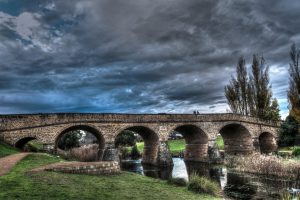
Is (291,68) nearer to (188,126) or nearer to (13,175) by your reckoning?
(188,126)

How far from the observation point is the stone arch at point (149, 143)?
36781mm

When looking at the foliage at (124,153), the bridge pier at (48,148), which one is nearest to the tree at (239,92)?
the foliage at (124,153)

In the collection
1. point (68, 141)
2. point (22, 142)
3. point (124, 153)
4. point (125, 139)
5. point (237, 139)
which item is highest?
point (125, 139)

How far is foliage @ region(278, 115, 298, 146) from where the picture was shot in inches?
1757

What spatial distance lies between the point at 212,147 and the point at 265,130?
12457 millimetres

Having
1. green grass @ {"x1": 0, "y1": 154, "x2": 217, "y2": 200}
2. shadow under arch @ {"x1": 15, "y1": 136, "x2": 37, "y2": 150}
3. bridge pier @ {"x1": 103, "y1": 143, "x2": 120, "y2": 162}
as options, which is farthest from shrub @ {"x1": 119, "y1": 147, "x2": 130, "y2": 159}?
green grass @ {"x1": 0, "y1": 154, "x2": 217, "y2": 200}

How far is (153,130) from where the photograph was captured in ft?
119

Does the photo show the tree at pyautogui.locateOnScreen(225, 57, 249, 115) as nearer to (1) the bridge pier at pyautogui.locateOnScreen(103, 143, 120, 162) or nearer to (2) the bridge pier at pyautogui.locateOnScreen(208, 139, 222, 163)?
(2) the bridge pier at pyautogui.locateOnScreen(208, 139, 222, 163)

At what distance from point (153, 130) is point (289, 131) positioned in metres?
22.6

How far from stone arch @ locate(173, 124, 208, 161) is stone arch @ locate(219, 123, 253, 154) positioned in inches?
183

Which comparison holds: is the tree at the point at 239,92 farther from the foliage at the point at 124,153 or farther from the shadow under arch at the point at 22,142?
the shadow under arch at the point at 22,142

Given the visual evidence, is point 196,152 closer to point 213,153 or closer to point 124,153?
point 213,153

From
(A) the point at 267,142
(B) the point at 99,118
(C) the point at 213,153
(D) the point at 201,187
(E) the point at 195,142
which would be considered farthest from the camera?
(A) the point at 267,142

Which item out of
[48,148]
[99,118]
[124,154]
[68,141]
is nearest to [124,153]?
[124,154]
